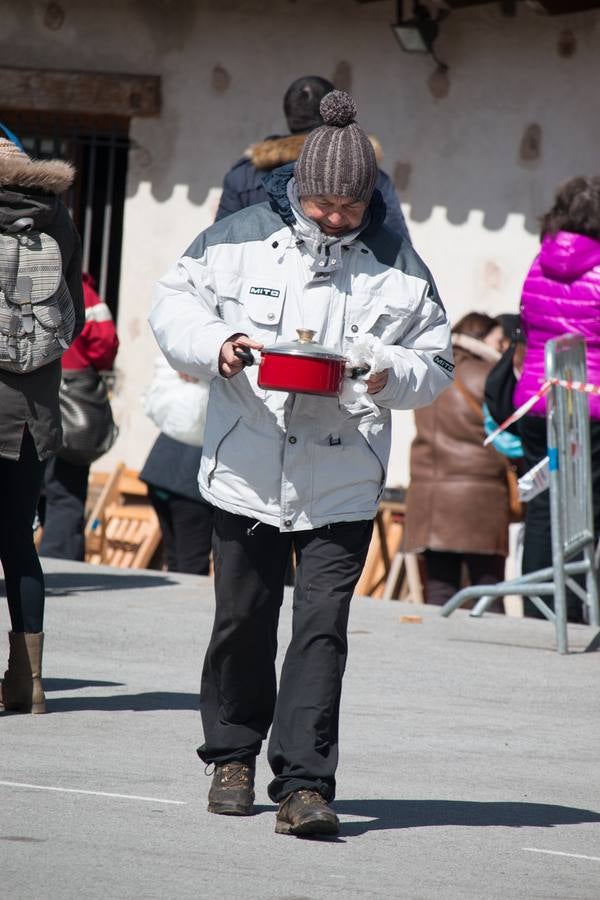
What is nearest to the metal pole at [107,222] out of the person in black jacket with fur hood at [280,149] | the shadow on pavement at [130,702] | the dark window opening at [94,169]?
the dark window opening at [94,169]

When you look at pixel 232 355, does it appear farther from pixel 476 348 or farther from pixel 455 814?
pixel 476 348

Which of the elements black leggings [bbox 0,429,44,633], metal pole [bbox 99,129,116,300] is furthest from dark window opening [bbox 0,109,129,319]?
black leggings [bbox 0,429,44,633]

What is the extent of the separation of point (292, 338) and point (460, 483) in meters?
5.72

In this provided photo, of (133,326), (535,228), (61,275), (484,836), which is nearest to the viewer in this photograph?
(484,836)

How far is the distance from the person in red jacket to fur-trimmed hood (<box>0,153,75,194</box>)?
3636 mm

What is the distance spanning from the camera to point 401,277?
4.44 m

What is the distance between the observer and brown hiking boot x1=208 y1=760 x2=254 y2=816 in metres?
4.37

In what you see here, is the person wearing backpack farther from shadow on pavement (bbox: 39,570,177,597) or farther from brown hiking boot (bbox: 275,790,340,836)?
A: shadow on pavement (bbox: 39,570,177,597)

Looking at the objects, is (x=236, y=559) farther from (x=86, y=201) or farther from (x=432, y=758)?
(x=86, y=201)

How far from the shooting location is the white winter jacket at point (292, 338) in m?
4.36

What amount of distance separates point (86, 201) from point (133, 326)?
0.96 metres

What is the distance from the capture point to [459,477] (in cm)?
1007

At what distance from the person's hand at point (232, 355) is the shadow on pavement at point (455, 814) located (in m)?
1.13

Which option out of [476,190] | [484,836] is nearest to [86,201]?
[476,190]
